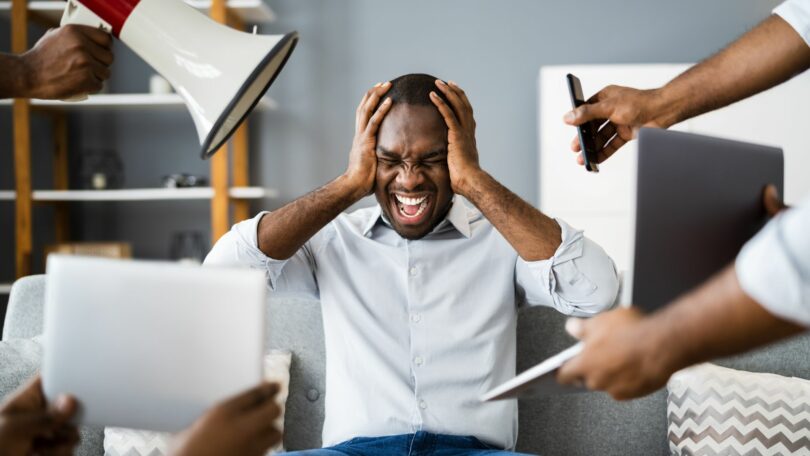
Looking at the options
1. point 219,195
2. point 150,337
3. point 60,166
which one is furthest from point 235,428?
point 60,166

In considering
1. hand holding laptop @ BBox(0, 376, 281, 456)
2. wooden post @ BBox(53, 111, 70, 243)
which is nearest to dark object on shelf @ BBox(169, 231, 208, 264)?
wooden post @ BBox(53, 111, 70, 243)

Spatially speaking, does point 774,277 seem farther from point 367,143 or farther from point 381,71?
point 381,71

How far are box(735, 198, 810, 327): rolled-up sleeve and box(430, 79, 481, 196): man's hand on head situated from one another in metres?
0.94

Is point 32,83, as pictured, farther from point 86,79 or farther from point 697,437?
point 697,437

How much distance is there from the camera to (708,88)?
1399 millimetres

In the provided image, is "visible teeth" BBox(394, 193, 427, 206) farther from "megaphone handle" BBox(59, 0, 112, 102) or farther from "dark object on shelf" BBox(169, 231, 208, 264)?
"dark object on shelf" BBox(169, 231, 208, 264)

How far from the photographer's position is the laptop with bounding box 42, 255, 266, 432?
34.6 inches

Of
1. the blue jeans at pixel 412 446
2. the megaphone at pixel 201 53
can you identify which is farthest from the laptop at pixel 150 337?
the blue jeans at pixel 412 446

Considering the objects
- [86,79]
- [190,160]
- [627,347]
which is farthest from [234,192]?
[627,347]

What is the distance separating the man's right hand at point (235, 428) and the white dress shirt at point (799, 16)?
111 cm

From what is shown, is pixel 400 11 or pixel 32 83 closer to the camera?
pixel 32 83

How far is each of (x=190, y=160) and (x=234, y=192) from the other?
1.69ft

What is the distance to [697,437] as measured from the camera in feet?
5.24

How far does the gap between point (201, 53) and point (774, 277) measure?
2.49 ft
